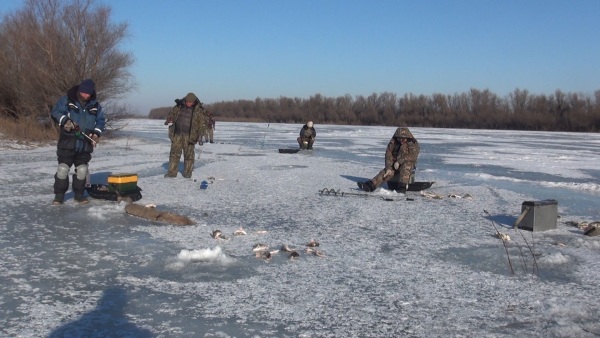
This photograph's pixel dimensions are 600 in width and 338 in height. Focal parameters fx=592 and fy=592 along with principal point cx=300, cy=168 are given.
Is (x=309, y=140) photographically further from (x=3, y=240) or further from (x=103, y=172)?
(x=3, y=240)

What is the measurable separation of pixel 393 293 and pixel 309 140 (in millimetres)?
17652

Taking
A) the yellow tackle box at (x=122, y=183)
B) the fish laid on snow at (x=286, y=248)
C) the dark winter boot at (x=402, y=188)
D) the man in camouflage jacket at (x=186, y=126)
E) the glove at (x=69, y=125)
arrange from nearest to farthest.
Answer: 1. the fish laid on snow at (x=286, y=248)
2. the glove at (x=69, y=125)
3. the yellow tackle box at (x=122, y=183)
4. the dark winter boot at (x=402, y=188)
5. the man in camouflage jacket at (x=186, y=126)

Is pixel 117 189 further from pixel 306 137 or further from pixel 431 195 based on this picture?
pixel 306 137

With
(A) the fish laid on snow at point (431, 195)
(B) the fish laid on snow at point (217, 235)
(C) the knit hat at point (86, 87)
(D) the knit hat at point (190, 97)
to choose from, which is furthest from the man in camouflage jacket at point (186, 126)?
(B) the fish laid on snow at point (217, 235)

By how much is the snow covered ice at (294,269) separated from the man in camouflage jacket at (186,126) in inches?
73.8

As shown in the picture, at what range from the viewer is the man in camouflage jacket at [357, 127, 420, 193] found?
10766 mm

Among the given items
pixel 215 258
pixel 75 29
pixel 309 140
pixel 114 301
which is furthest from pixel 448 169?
pixel 75 29

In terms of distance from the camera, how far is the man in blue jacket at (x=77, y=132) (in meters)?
8.32

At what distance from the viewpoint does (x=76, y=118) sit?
27.7 feet

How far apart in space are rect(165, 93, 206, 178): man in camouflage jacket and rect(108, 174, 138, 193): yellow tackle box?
3201 mm

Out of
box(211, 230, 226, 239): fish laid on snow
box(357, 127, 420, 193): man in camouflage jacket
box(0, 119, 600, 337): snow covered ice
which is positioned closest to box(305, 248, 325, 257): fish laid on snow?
box(0, 119, 600, 337): snow covered ice

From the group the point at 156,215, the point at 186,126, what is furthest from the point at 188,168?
the point at 156,215

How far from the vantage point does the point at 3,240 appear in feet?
20.8

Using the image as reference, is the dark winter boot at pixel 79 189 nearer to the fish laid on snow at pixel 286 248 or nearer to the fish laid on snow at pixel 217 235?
the fish laid on snow at pixel 217 235
